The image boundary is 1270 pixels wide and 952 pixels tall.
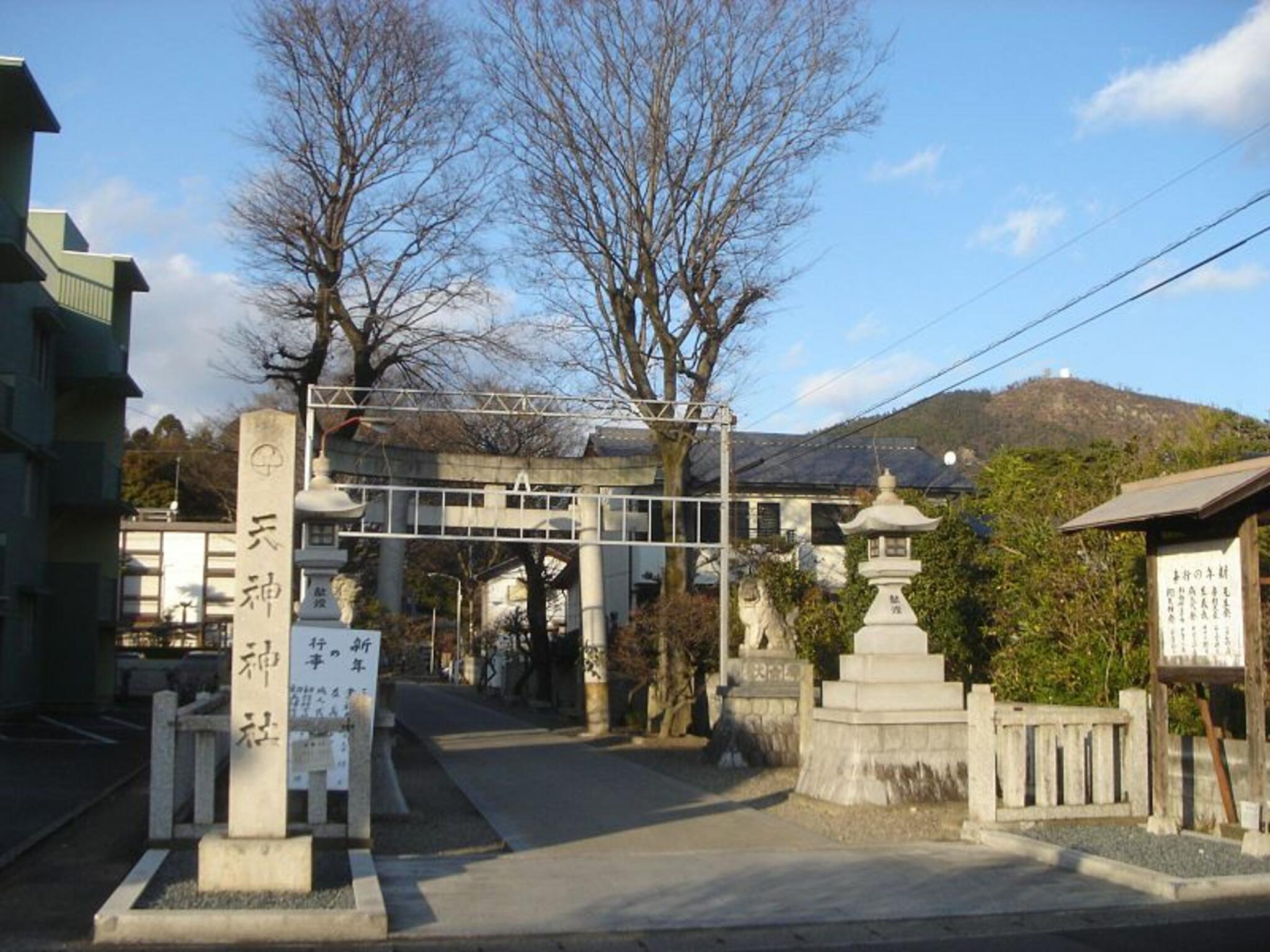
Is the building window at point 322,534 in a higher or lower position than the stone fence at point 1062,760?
higher

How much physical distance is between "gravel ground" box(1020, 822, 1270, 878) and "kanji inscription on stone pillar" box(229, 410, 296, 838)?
6.78 metres

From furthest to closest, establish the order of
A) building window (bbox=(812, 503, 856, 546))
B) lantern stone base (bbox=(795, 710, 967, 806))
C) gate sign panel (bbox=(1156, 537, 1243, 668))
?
building window (bbox=(812, 503, 856, 546)) → lantern stone base (bbox=(795, 710, 967, 806)) → gate sign panel (bbox=(1156, 537, 1243, 668))

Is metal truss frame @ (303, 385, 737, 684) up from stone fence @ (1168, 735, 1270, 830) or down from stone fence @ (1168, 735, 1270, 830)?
up

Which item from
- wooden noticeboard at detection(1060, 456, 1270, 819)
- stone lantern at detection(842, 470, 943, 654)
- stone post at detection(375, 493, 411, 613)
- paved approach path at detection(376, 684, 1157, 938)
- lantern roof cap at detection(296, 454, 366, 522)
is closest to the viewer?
paved approach path at detection(376, 684, 1157, 938)

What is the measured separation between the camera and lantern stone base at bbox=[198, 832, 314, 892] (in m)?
8.98

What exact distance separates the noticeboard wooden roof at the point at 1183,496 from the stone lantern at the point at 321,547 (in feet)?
27.1

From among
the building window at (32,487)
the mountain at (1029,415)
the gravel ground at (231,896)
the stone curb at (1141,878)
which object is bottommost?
the stone curb at (1141,878)

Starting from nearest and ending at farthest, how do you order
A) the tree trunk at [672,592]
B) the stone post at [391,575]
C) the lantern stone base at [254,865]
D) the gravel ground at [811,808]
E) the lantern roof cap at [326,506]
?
1. the lantern stone base at [254,865]
2. the gravel ground at [811,808]
3. the lantern roof cap at [326,506]
4. the tree trunk at [672,592]
5. the stone post at [391,575]

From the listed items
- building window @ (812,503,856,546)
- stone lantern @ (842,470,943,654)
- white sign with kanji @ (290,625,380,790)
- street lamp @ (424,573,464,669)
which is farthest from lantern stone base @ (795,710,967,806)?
street lamp @ (424,573,464,669)

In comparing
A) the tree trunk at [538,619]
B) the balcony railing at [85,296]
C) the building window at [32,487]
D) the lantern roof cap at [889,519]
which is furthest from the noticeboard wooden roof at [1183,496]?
the balcony railing at [85,296]

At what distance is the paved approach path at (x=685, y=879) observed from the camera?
919 centimetres

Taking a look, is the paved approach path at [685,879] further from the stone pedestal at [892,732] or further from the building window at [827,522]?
the building window at [827,522]

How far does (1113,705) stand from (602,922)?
26.6 ft

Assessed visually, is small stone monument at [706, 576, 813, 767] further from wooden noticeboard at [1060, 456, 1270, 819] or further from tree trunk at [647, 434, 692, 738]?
wooden noticeboard at [1060, 456, 1270, 819]
